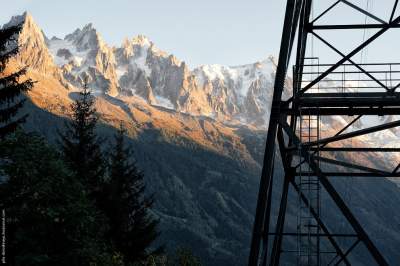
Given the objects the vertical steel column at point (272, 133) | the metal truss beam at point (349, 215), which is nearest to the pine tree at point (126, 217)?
the vertical steel column at point (272, 133)

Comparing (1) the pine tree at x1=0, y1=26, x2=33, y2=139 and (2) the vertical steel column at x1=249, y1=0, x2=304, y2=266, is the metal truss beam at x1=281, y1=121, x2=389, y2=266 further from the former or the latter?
(1) the pine tree at x1=0, y1=26, x2=33, y2=139

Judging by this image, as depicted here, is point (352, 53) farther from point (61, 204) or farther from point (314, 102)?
point (61, 204)

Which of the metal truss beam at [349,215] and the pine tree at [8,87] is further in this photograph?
the pine tree at [8,87]

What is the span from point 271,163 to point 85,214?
6.26 metres

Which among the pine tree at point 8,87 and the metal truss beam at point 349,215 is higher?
the pine tree at point 8,87

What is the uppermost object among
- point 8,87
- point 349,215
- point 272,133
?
point 8,87

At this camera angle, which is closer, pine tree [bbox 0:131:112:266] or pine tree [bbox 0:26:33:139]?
pine tree [bbox 0:131:112:266]

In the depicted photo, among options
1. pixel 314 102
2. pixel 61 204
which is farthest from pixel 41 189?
pixel 314 102

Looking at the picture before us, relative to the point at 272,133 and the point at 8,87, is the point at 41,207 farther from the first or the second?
the point at 272,133

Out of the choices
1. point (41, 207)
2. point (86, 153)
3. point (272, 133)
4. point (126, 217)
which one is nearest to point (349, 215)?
point (272, 133)

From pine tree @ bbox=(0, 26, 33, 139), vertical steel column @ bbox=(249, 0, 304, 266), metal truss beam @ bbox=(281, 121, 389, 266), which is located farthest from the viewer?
pine tree @ bbox=(0, 26, 33, 139)

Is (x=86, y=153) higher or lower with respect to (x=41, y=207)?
higher

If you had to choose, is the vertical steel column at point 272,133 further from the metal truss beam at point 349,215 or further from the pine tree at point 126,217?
the pine tree at point 126,217

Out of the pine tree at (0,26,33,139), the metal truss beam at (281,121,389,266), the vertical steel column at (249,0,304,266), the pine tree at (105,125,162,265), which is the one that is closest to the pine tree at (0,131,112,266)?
the pine tree at (0,26,33,139)
